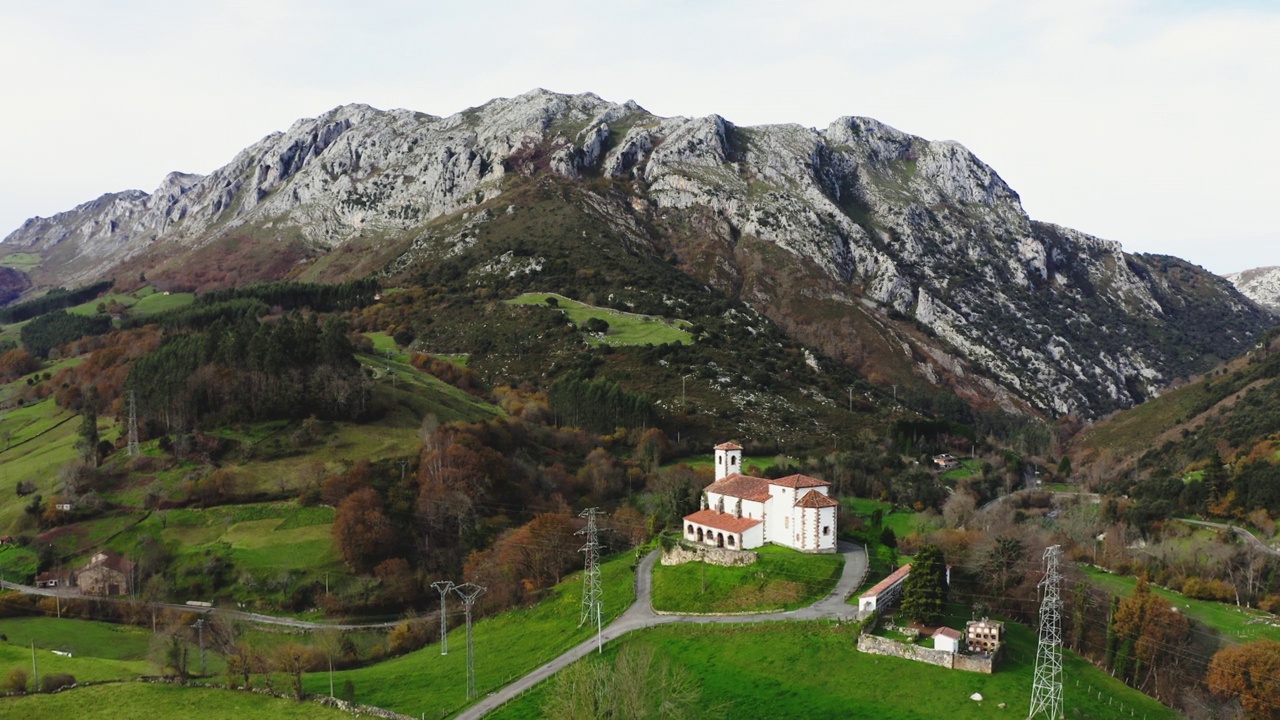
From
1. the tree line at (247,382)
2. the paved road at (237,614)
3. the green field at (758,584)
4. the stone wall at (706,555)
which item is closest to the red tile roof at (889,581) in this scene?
the green field at (758,584)

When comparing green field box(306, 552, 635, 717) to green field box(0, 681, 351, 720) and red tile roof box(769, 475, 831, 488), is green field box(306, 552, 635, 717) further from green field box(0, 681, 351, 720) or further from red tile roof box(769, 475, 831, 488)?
red tile roof box(769, 475, 831, 488)

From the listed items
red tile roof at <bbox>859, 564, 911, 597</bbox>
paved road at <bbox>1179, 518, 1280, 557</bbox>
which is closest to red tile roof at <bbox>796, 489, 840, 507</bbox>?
red tile roof at <bbox>859, 564, 911, 597</bbox>

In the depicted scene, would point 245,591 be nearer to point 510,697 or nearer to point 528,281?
point 510,697

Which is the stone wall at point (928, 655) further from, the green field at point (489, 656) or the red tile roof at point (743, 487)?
the green field at point (489, 656)

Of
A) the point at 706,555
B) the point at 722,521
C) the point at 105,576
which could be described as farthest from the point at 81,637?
the point at 722,521

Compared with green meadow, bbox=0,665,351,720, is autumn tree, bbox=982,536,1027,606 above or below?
above

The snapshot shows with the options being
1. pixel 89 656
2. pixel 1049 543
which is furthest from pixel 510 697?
pixel 1049 543

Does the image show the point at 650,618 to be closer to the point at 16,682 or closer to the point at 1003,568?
the point at 1003,568
